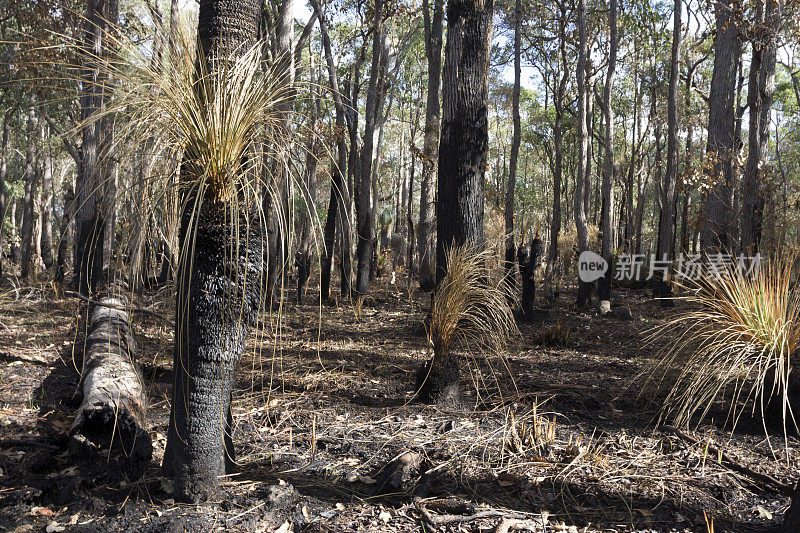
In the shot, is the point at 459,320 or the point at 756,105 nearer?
the point at 459,320

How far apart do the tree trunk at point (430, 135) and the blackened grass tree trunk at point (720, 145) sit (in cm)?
516

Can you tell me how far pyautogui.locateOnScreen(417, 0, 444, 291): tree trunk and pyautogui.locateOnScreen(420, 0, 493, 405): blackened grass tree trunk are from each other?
5.34 meters

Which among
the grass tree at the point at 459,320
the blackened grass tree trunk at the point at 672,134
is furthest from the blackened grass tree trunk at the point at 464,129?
the blackened grass tree trunk at the point at 672,134

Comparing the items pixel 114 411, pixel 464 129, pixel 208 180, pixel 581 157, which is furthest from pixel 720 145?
pixel 114 411

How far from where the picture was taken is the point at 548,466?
3.21 m

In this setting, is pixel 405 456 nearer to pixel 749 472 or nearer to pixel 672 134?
pixel 749 472

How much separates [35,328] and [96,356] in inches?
138

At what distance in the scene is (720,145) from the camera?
367 inches

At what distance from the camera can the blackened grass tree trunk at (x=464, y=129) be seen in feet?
16.5

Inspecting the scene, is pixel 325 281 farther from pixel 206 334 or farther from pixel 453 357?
pixel 206 334

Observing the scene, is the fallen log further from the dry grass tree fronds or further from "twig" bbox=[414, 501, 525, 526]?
the dry grass tree fronds

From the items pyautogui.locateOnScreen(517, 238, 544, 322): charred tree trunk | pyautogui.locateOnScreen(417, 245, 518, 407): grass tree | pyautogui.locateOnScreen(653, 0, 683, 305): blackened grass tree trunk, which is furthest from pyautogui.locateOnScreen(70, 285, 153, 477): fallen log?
pyautogui.locateOnScreen(653, 0, 683, 305): blackened grass tree trunk

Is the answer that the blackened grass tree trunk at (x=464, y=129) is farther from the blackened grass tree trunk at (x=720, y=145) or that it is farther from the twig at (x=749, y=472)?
the blackened grass tree trunk at (x=720, y=145)

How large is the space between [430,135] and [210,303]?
33.8 ft
